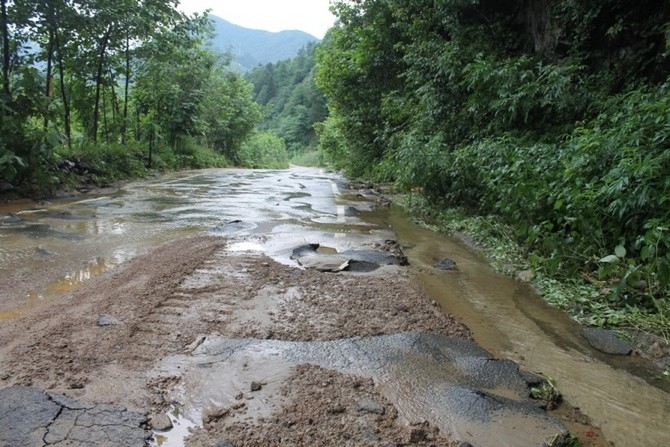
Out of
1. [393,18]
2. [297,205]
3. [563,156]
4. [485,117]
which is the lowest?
[297,205]

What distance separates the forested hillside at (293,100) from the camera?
7156 centimetres

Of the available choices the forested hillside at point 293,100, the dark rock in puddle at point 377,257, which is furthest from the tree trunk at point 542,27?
the forested hillside at point 293,100

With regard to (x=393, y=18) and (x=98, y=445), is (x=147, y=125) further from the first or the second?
(x=98, y=445)

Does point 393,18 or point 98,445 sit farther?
point 393,18

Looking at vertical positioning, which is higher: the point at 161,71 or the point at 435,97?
the point at 161,71

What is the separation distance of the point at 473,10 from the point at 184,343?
10324 mm

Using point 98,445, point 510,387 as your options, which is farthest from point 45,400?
point 510,387

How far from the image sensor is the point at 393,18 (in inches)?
581

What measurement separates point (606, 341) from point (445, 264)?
2.14 metres

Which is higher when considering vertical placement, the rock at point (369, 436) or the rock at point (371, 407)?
the rock at point (369, 436)

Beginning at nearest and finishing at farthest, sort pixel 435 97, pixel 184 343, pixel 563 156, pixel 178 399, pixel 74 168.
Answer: pixel 178 399 < pixel 184 343 < pixel 563 156 < pixel 435 97 < pixel 74 168

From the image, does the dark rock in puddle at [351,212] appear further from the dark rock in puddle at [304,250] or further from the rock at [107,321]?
the rock at [107,321]

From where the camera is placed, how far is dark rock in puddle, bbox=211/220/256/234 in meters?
6.56

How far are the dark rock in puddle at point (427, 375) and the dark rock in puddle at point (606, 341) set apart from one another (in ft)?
3.03
